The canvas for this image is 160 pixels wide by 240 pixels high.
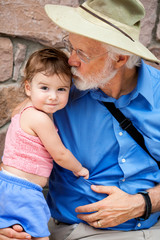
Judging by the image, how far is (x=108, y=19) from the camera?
6.37 feet

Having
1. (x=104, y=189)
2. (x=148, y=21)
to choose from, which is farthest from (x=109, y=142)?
(x=148, y=21)

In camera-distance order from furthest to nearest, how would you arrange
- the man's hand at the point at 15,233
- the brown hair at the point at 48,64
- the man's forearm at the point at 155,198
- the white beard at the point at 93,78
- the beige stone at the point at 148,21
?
the beige stone at the point at 148,21 < the man's forearm at the point at 155,198 < the white beard at the point at 93,78 < the brown hair at the point at 48,64 < the man's hand at the point at 15,233

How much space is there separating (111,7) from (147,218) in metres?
1.31

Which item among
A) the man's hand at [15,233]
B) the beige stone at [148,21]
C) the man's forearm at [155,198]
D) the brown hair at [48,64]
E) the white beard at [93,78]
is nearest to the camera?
the man's hand at [15,233]

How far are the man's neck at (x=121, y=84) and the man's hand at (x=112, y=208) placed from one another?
61cm

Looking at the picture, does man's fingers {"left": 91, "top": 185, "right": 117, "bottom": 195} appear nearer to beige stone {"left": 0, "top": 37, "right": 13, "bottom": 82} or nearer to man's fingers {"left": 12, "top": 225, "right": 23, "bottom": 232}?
man's fingers {"left": 12, "top": 225, "right": 23, "bottom": 232}

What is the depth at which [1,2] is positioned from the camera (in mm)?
2252

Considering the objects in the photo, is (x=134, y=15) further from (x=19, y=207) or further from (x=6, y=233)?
(x=6, y=233)

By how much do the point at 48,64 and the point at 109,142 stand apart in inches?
24.6

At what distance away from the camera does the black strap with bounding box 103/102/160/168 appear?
2.12 meters

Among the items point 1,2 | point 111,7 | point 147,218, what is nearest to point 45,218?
point 147,218

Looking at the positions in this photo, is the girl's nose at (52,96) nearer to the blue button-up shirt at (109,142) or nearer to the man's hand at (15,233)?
the blue button-up shirt at (109,142)

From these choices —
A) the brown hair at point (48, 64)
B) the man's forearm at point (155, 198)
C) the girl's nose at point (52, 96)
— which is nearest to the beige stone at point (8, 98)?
the brown hair at point (48, 64)

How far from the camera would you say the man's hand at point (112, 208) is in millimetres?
2051
